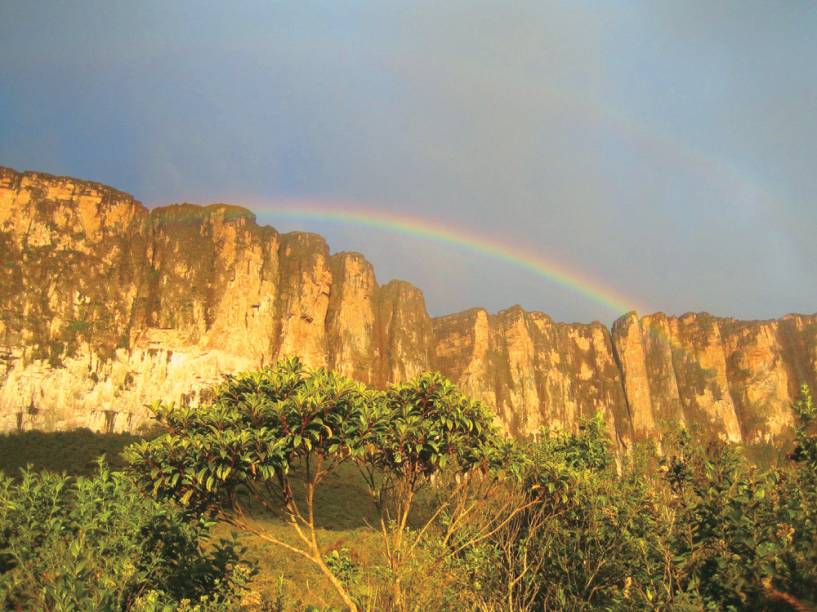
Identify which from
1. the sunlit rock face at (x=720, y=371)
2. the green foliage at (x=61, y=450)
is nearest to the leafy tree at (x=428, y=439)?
the green foliage at (x=61, y=450)

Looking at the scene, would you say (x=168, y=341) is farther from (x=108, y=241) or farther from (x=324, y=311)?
(x=324, y=311)

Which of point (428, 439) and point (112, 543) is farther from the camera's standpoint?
point (428, 439)

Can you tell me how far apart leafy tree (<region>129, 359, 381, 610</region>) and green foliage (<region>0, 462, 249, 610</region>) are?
23.0 inches

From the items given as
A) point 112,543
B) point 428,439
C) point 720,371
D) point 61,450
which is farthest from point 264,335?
point 720,371

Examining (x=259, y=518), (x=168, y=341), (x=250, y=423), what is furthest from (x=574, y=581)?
(x=168, y=341)

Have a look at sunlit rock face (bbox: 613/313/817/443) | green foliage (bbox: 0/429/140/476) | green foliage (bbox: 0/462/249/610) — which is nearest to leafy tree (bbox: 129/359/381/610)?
green foliage (bbox: 0/462/249/610)

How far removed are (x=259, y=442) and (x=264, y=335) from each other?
9167cm

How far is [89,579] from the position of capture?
8648 mm

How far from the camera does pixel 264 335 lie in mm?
100250

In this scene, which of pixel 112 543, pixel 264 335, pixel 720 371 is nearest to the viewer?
pixel 112 543

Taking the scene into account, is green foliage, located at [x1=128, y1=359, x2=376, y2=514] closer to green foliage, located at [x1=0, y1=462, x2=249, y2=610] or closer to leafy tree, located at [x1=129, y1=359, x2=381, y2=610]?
leafy tree, located at [x1=129, y1=359, x2=381, y2=610]

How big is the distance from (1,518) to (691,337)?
5730 inches

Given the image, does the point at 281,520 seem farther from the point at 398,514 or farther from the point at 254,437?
the point at 254,437

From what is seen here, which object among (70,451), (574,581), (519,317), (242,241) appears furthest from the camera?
(519,317)
